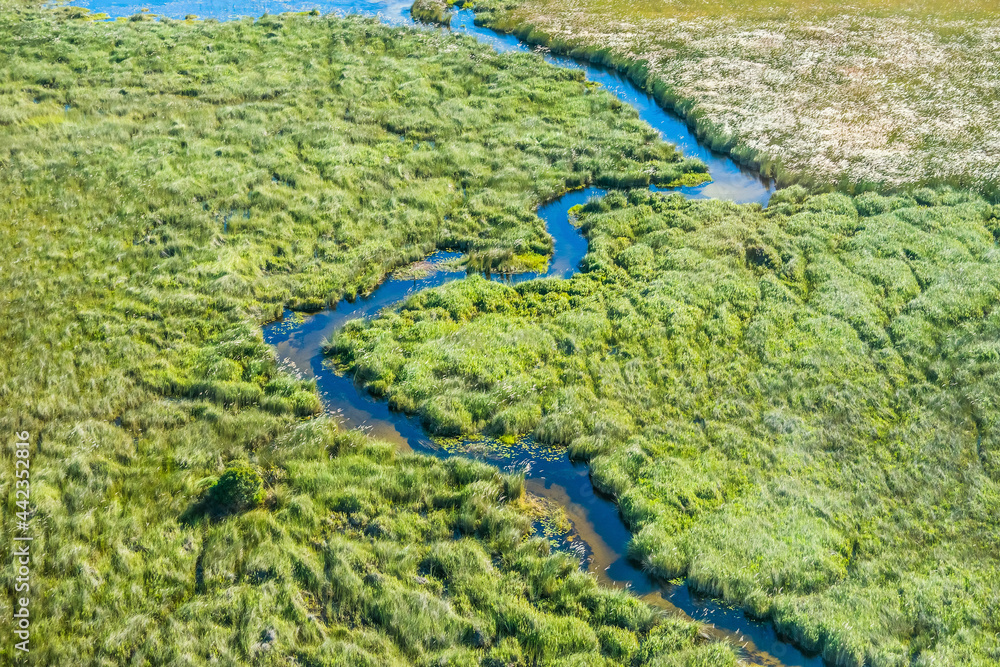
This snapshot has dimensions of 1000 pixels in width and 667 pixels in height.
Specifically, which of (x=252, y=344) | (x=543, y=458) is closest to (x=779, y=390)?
(x=543, y=458)

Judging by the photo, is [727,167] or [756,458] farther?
[727,167]

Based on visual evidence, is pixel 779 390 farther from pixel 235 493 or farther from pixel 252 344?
pixel 252 344

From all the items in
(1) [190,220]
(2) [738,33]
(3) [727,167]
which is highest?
(2) [738,33]

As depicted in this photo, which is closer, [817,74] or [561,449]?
[561,449]

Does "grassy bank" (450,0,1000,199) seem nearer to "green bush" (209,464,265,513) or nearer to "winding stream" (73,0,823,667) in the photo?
"winding stream" (73,0,823,667)

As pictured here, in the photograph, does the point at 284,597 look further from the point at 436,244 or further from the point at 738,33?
the point at 738,33

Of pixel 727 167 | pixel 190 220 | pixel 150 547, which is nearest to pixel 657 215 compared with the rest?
pixel 727 167

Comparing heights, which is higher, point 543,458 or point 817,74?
point 817,74

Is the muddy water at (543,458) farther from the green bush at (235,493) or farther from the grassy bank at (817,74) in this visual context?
the grassy bank at (817,74)
